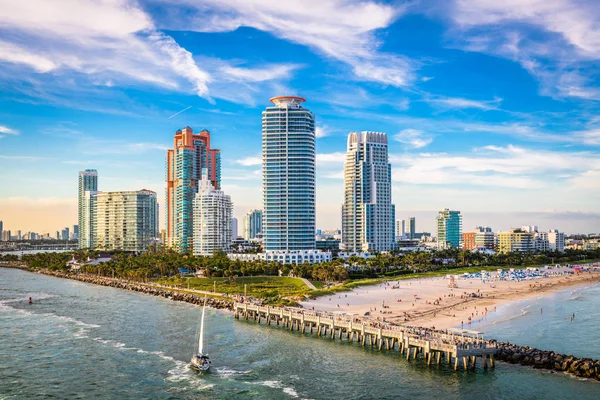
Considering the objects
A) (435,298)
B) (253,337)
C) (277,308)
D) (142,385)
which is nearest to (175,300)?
(277,308)

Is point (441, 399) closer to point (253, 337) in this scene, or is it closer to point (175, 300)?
point (253, 337)

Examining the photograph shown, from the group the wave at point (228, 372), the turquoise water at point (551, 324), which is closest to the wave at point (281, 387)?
the wave at point (228, 372)

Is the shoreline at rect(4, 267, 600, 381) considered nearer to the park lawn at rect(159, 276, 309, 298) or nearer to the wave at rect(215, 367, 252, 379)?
the park lawn at rect(159, 276, 309, 298)

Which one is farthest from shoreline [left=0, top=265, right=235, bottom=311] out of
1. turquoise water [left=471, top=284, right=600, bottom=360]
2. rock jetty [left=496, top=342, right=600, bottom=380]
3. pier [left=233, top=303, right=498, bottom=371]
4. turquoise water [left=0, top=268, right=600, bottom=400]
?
rock jetty [left=496, top=342, right=600, bottom=380]

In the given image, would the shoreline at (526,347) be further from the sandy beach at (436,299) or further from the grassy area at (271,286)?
the grassy area at (271,286)

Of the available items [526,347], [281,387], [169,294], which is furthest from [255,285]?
[281,387]

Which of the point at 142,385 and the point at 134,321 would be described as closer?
the point at 142,385
